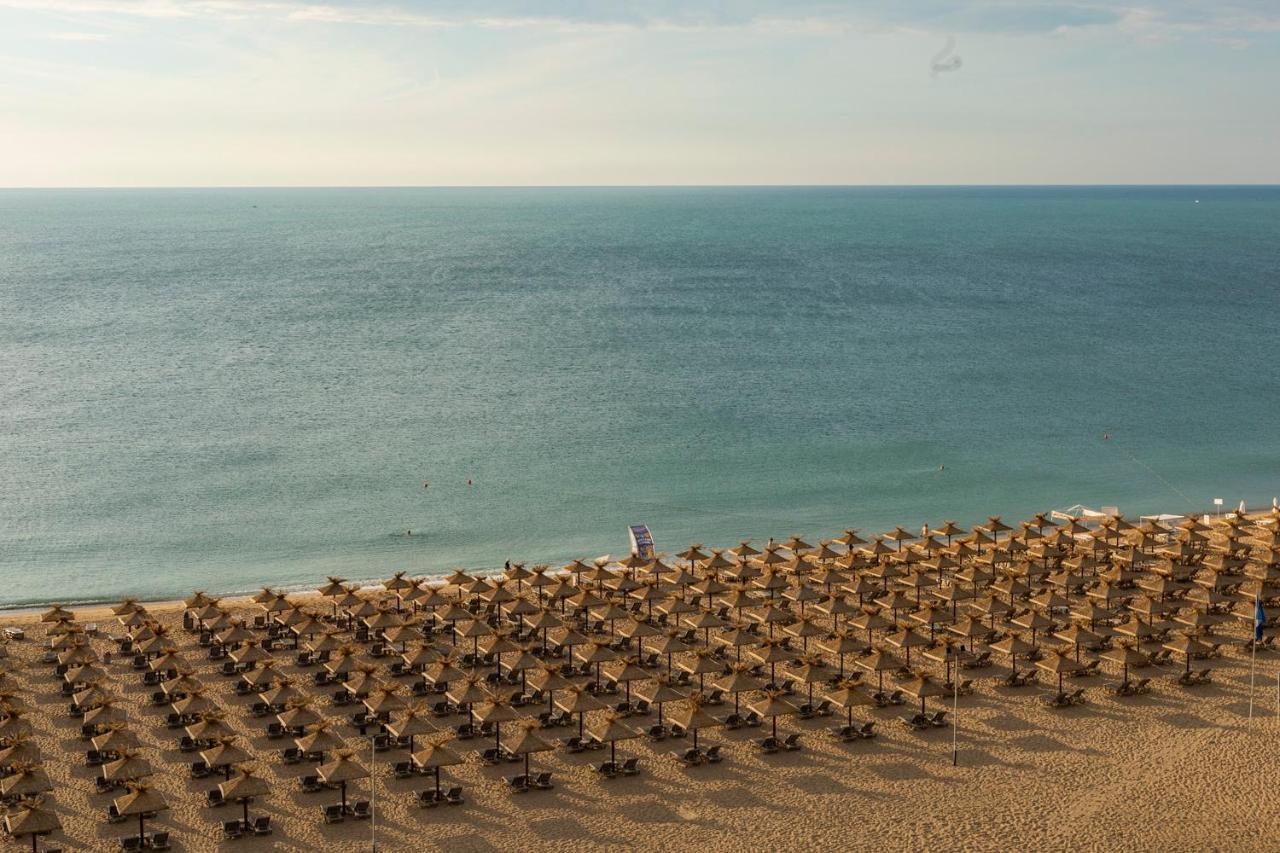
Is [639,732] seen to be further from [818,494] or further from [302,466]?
[302,466]

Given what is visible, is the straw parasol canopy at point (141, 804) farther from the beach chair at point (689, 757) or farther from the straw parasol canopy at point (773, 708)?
the straw parasol canopy at point (773, 708)

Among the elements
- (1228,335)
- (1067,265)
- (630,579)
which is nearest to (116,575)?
(630,579)

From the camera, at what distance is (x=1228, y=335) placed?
10138 centimetres

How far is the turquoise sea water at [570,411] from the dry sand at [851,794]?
20.9 meters

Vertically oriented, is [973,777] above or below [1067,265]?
below

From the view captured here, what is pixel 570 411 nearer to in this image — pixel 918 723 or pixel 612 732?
pixel 918 723

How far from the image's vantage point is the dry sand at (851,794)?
79.9 ft

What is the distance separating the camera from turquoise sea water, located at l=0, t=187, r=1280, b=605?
5231cm

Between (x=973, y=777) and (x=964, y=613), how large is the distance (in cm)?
1024

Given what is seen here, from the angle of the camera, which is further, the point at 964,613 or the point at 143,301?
the point at 143,301

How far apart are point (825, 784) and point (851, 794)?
2.18ft

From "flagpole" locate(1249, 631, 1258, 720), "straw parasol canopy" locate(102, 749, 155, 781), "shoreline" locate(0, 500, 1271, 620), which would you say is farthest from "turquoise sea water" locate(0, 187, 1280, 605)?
"straw parasol canopy" locate(102, 749, 155, 781)

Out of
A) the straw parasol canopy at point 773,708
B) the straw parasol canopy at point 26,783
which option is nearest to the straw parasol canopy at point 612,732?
the straw parasol canopy at point 773,708

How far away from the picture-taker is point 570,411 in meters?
74.1
